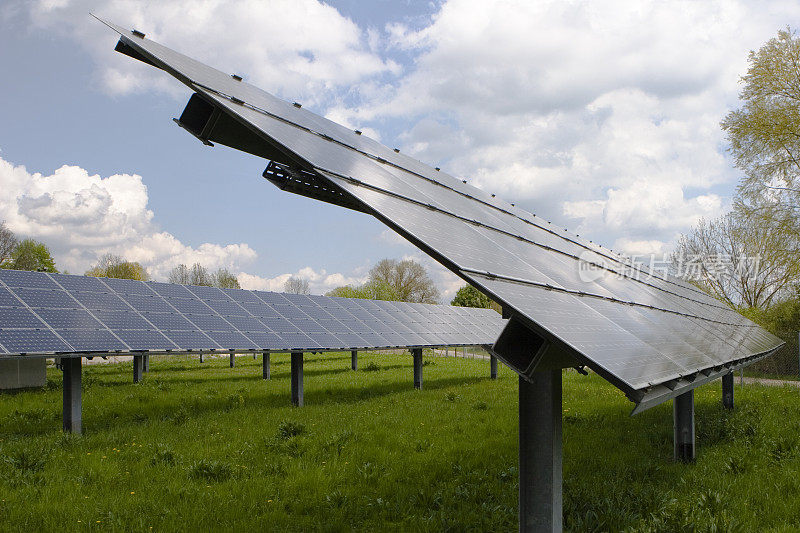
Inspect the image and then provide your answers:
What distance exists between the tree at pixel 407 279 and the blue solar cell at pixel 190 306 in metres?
57.1

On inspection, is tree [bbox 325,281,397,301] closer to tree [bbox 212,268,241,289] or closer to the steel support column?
tree [bbox 212,268,241,289]

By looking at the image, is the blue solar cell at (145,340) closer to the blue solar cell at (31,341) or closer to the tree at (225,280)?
the blue solar cell at (31,341)

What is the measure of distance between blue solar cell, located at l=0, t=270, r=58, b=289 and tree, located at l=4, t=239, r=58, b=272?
2026 inches

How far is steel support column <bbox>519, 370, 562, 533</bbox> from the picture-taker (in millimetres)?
4719

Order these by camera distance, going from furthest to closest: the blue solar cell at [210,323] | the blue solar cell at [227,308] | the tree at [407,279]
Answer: the tree at [407,279], the blue solar cell at [227,308], the blue solar cell at [210,323]

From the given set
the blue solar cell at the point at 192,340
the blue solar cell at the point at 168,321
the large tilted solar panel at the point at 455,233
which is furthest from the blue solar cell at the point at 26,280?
the large tilted solar panel at the point at 455,233

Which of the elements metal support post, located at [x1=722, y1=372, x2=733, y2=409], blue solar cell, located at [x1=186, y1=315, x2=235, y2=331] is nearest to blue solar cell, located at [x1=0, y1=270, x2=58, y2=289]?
blue solar cell, located at [x1=186, y1=315, x2=235, y2=331]

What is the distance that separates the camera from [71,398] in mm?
11758

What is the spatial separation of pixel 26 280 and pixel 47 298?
110 cm

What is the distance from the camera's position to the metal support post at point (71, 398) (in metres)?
11.7

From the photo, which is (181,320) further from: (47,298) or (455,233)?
(455,233)

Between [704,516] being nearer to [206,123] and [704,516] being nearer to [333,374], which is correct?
[206,123]

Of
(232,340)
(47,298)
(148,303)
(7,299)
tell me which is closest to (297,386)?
(232,340)

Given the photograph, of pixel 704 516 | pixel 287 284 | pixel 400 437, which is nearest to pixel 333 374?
pixel 400 437
